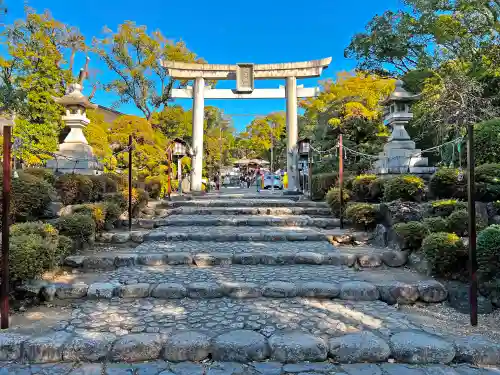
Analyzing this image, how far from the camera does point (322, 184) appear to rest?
29.8 ft

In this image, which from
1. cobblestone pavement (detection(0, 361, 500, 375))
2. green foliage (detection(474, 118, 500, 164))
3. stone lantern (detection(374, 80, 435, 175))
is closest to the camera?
cobblestone pavement (detection(0, 361, 500, 375))

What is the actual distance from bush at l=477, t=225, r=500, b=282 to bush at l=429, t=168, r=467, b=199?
258 cm

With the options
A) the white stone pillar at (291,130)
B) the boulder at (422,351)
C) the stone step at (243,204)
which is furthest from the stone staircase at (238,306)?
the white stone pillar at (291,130)

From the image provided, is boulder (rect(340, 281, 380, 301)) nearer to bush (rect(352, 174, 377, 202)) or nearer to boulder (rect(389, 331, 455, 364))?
boulder (rect(389, 331, 455, 364))

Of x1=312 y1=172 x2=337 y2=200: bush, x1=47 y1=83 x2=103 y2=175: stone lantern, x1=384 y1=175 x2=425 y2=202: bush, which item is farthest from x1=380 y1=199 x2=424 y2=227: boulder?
x1=47 y1=83 x2=103 y2=175: stone lantern

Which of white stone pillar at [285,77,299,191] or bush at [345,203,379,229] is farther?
white stone pillar at [285,77,299,191]

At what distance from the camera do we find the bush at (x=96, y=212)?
5576mm

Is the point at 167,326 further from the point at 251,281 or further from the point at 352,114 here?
the point at 352,114

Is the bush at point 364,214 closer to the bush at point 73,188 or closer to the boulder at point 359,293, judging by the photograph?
the boulder at point 359,293

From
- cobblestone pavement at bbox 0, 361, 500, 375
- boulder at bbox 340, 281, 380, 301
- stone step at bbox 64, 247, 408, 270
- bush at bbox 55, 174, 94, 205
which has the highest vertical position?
bush at bbox 55, 174, 94, 205

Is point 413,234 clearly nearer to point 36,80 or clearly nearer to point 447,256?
point 447,256

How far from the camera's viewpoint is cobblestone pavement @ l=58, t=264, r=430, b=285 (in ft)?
13.6

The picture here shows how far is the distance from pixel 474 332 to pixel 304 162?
976 centimetres

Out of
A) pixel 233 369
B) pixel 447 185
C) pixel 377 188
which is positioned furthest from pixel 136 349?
pixel 447 185
